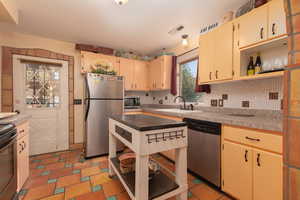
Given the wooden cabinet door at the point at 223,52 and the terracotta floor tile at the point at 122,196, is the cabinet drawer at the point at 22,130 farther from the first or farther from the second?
the wooden cabinet door at the point at 223,52

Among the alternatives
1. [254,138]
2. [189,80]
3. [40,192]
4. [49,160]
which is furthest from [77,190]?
[189,80]

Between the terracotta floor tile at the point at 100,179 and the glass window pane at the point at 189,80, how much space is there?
2162mm

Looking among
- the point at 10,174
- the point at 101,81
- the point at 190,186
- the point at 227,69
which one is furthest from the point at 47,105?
the point at 227,69

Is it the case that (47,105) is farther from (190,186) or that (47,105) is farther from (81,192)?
(190,186)

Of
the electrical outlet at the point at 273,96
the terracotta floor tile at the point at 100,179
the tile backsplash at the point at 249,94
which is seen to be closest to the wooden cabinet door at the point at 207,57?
the tile backsplash at the point at 249,94

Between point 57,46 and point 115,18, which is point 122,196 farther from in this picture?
point 57,46

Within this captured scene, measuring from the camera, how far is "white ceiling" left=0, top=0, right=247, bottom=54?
1762 mm

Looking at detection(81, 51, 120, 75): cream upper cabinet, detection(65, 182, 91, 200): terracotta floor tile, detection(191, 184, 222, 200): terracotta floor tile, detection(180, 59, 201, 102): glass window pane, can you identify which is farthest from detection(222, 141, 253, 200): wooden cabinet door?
detection(81, 51, 120, 75): cream upper cabinet

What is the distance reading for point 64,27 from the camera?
2314 millimetres

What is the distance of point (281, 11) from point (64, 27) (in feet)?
10.0

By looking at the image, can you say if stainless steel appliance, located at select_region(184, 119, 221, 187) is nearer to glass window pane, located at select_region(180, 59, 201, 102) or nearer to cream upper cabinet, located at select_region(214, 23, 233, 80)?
cream upper cabinet, located at select_region(214, 23, 233, 80)

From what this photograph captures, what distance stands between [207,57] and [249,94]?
31.9 inches

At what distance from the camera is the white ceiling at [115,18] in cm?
176

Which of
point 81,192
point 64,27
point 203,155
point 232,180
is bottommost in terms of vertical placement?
point 81,192
